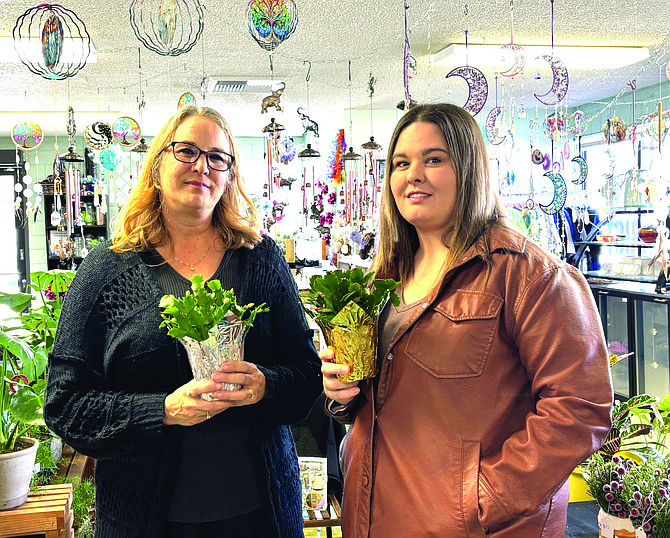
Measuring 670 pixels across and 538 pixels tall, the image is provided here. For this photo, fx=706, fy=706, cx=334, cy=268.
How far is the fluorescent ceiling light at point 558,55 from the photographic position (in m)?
5.02

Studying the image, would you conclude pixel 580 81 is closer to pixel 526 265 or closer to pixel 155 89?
pixel 155 89

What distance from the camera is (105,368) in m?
1.56

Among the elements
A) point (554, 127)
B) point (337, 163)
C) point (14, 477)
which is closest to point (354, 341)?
point (14, 477)

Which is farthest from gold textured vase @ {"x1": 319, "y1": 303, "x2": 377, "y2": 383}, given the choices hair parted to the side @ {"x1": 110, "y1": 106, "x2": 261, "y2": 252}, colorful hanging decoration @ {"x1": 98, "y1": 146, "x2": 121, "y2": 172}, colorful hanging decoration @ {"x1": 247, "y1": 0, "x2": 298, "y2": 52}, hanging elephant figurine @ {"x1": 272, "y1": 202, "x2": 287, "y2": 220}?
colorful hanging decoration @ {"x1": 98, "y1": 146, "x2": 121, "y2": 172}

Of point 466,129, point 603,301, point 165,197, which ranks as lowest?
point 603,301

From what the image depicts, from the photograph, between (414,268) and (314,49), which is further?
(314,49)

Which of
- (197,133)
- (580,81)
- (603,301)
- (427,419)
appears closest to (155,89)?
(580,81)

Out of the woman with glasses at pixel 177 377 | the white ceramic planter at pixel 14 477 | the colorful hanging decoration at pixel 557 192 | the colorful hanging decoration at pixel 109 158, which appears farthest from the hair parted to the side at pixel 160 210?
the colorful hanging decoration at pixel 109 158

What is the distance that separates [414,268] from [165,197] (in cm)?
61

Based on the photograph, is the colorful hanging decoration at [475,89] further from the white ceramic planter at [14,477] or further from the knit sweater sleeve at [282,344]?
the white ceramic planter at [14,477]

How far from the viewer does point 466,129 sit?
153cm

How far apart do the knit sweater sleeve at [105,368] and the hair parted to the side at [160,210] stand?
93 millimetres

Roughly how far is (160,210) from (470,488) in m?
0.97

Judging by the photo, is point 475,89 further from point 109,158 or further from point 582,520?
point 109,158
